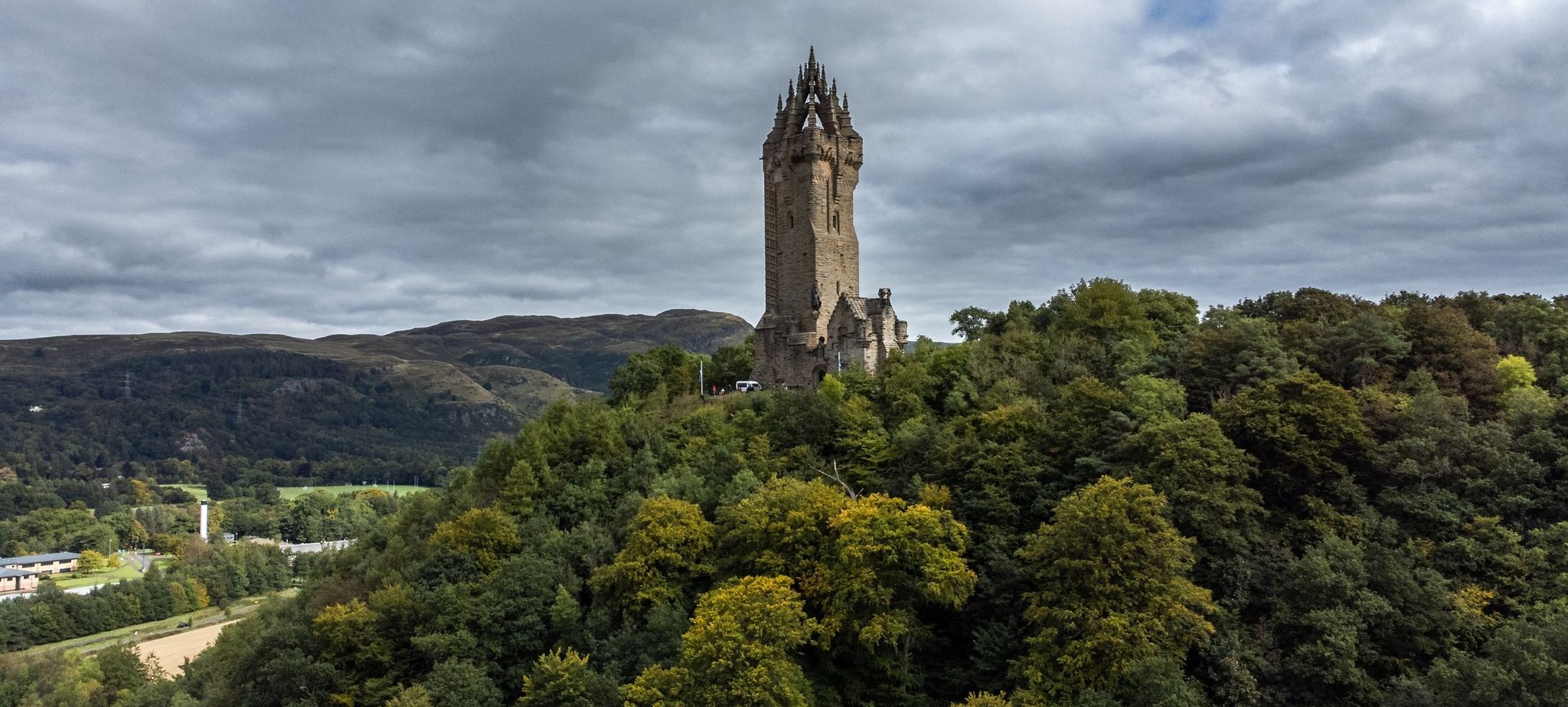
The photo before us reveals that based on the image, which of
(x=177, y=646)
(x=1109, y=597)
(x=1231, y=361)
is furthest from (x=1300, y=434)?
(x=177, y=646)

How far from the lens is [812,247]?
5384 centimetres

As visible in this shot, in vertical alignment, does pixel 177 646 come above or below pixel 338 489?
below

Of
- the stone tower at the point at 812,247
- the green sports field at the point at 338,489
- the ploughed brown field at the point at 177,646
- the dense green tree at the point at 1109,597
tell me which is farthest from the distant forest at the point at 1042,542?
the green sports field at the point at 338,489

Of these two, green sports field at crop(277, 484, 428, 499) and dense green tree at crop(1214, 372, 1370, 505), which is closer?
dense green tree at crop(1214, 372, 1370, 505)

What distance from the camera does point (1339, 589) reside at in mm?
25547

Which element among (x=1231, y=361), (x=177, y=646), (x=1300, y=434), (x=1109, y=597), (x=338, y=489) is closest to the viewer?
(x=1109, y=597)

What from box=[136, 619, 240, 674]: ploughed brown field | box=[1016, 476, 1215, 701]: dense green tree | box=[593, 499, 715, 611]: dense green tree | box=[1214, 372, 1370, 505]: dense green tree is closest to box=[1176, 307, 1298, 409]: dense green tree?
box=[1214, 372, 1370, 505]: dense green tree

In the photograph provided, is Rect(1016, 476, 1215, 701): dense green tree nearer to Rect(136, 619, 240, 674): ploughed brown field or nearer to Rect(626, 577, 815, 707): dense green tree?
Rect(626, 577, 815, 707): dense green tree

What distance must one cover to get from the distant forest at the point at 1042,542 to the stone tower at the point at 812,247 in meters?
6.16

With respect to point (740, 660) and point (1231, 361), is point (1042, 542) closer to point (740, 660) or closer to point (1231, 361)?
point (740, 660)

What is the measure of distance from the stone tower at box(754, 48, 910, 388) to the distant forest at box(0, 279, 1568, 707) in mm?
6157

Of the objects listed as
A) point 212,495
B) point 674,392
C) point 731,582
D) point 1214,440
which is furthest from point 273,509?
point 1214,440

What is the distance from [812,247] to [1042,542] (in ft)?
97.4

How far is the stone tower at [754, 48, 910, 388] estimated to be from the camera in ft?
172
